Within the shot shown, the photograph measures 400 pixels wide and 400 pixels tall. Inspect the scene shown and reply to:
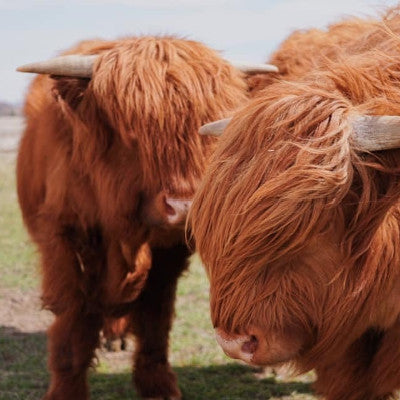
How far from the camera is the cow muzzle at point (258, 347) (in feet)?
8.71

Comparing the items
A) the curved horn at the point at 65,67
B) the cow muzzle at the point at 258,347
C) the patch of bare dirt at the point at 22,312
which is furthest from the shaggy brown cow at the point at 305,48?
the patch of bare dirt at the point at 22,312

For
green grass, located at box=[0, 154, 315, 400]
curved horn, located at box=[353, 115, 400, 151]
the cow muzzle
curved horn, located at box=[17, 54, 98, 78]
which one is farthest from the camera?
green grass, located at box=[0, 154, 315, 400]

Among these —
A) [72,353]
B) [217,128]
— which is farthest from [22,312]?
[217,128]

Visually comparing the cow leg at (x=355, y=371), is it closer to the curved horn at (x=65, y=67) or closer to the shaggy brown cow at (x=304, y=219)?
the shaggy brown cow at (x=304, y=219)

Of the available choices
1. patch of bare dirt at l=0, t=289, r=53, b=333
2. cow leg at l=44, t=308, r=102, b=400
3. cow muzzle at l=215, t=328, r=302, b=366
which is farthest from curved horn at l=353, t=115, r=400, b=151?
patch of bare dirt at l=0, t=289, r=53, b=333

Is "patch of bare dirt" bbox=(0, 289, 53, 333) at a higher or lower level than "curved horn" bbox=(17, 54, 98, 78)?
lower

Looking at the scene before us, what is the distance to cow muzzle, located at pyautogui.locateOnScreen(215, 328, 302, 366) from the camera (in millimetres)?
2654

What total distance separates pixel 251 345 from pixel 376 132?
2.54 ft

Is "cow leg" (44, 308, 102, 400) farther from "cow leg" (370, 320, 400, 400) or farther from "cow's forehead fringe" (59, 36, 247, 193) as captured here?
"cow leg" (370, 320, 400, 400)

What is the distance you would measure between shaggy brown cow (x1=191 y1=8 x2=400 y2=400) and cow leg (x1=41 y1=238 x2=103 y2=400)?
1860 mm

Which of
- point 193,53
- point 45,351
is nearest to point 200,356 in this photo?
point 45,351

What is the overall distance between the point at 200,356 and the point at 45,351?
1.13m

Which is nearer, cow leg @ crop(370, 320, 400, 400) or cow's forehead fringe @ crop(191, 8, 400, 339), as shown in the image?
cow's forehead fringe @ crop(191, 8, 400, 339)

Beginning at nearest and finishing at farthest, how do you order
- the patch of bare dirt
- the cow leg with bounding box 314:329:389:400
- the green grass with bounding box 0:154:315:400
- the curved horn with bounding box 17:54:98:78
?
the cow leg with bounding box 314:329:389:400 → the curved horn with bounding box 17:54:98:78 → the green grass with bounding box 0:154:315:400 → the patch of bare dirt
